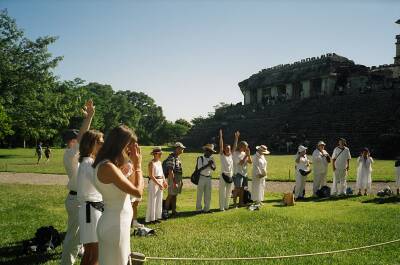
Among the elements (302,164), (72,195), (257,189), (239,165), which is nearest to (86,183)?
(72,195)

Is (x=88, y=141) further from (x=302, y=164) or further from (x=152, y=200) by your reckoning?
(x=302, y=164)

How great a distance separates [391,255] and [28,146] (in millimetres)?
69018

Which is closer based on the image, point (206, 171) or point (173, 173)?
point (173, 173)

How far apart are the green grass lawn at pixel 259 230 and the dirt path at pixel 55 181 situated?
3.95m

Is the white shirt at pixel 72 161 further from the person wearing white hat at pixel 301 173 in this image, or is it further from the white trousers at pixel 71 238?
the person wearing white hat at pixel 301 173

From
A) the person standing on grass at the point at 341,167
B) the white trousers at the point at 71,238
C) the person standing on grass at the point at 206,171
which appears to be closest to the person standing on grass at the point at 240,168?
the person standing on grass at the point at 206,171

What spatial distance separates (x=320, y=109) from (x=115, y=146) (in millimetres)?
38909

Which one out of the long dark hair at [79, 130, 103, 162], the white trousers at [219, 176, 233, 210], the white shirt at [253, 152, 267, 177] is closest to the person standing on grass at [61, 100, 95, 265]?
the long dark hair at [79, 130, 103, 162]

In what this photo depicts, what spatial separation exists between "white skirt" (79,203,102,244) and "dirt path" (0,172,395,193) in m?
12.2

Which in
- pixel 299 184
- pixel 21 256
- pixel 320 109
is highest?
pixel 320 109

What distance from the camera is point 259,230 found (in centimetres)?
908

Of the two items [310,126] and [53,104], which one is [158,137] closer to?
[53,104]

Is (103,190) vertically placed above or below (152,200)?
above

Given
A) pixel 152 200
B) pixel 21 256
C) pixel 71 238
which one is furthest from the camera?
pixel 152 200
